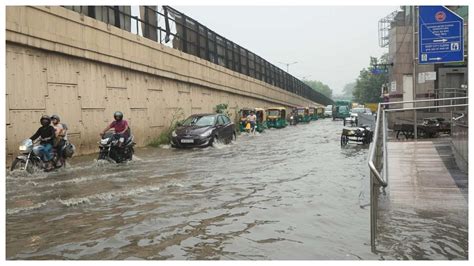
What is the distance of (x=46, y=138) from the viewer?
10594 mm

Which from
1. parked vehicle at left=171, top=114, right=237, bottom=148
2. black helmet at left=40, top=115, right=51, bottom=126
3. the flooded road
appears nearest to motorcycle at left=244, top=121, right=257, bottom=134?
parked vehicle at left=171, top=114, right=237, bottom=148

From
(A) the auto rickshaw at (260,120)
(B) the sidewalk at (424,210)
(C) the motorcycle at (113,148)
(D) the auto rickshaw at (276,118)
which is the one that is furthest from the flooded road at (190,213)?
(D) the auto rickshaw at (276,118)

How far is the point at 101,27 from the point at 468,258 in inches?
529

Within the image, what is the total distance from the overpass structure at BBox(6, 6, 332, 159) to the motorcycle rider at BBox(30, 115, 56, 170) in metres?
1.31

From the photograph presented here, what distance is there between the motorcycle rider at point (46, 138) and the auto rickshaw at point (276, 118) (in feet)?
82.4

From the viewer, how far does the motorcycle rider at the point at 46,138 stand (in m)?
10.5

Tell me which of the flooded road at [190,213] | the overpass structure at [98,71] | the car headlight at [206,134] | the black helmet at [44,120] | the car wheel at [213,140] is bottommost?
the flooded road at [190,213]

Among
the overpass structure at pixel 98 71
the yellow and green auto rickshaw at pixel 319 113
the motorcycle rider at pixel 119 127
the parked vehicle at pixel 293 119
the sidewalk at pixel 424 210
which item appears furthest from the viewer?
the yellow and green auto rickshaw at pixel 319 113

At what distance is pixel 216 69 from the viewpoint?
28.4m

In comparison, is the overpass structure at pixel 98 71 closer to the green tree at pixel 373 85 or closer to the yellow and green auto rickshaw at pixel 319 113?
the yellow and green auto rickshaw at pixel 319 113

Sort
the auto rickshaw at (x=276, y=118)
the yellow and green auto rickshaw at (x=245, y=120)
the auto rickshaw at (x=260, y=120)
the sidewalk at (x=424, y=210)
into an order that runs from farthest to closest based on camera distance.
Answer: the auto rickshaw at (x=276, y=118) → the auto rickshaw at (x=260, y=120) → the yellow and green auto rickshaw at (x=245, y=120) → the sidewalk at (x=424, y=210)

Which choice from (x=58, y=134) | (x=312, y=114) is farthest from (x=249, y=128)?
(x=312, y=114)

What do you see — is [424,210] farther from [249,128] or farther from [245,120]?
[245,120]

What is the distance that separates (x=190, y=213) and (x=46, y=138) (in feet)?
17.9
